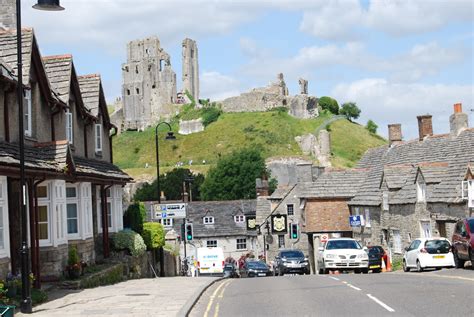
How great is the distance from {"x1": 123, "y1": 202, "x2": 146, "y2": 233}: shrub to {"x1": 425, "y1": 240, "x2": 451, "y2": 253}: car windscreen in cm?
1346

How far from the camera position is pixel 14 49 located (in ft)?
74.3

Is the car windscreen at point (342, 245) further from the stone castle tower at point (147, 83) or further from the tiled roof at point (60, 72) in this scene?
the stone castle tower at point (147, 83)

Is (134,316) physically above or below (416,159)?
below

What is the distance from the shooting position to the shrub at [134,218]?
120 feet

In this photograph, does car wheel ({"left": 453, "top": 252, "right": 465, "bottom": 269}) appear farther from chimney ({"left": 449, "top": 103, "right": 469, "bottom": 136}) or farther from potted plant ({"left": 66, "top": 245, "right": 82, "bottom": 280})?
chimney ({"left": 449, "top": 103, "right": 469, "bottom": 136})

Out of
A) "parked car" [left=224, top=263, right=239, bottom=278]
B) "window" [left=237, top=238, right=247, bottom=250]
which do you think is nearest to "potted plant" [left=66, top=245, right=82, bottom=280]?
"parked car" [left=224, top=263, right=239, bottom=278]

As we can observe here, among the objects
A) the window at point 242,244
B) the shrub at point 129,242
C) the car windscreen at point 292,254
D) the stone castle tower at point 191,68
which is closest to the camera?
the shrub at point 129,242

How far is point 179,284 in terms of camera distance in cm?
2447

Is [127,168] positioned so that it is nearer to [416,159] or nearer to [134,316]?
[416,159]

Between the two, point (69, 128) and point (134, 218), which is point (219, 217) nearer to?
point (134, 218)

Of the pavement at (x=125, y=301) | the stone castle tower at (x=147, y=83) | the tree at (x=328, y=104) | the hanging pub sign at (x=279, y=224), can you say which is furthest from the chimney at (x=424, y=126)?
the tree at (x=328, y=104)

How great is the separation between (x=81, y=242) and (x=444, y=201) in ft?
57.2

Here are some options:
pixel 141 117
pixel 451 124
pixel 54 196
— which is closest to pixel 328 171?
pixel 451 124

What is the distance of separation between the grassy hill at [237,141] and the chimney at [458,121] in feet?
280
